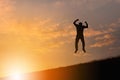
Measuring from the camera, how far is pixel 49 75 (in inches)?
793

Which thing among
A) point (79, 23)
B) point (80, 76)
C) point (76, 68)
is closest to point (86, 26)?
point (79, 23)

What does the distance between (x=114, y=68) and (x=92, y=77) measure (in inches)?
47.3

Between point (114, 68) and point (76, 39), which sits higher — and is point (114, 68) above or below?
below

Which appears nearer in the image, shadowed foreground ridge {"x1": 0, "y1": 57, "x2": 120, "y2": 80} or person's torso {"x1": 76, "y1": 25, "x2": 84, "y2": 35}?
shadowed foreground ridge {"x1": 0, "y1": 57, "x2": 120, "y2": 80}

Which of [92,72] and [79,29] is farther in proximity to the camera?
[79,29]

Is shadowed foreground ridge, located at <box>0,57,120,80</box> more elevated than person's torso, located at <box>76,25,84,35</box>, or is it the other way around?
person's torso, located at <box>76,25,84,35</box>

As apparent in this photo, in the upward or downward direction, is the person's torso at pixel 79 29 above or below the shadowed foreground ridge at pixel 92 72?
above

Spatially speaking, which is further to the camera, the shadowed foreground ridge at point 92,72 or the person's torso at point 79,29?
the person's torso at point 79,29

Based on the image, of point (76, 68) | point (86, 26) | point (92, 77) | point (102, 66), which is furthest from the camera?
point (86, 26)

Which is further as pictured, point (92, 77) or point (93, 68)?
point (93, 68)

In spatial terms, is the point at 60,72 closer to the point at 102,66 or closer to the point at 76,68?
the point at 76,68

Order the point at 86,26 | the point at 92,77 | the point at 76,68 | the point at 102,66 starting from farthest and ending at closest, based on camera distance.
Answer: the point at 86,26, the point at 76,68, the point at 102,66, the point at 92,77

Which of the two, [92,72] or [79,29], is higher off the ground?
[79,29]

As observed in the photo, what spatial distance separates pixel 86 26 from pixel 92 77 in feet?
23.9
